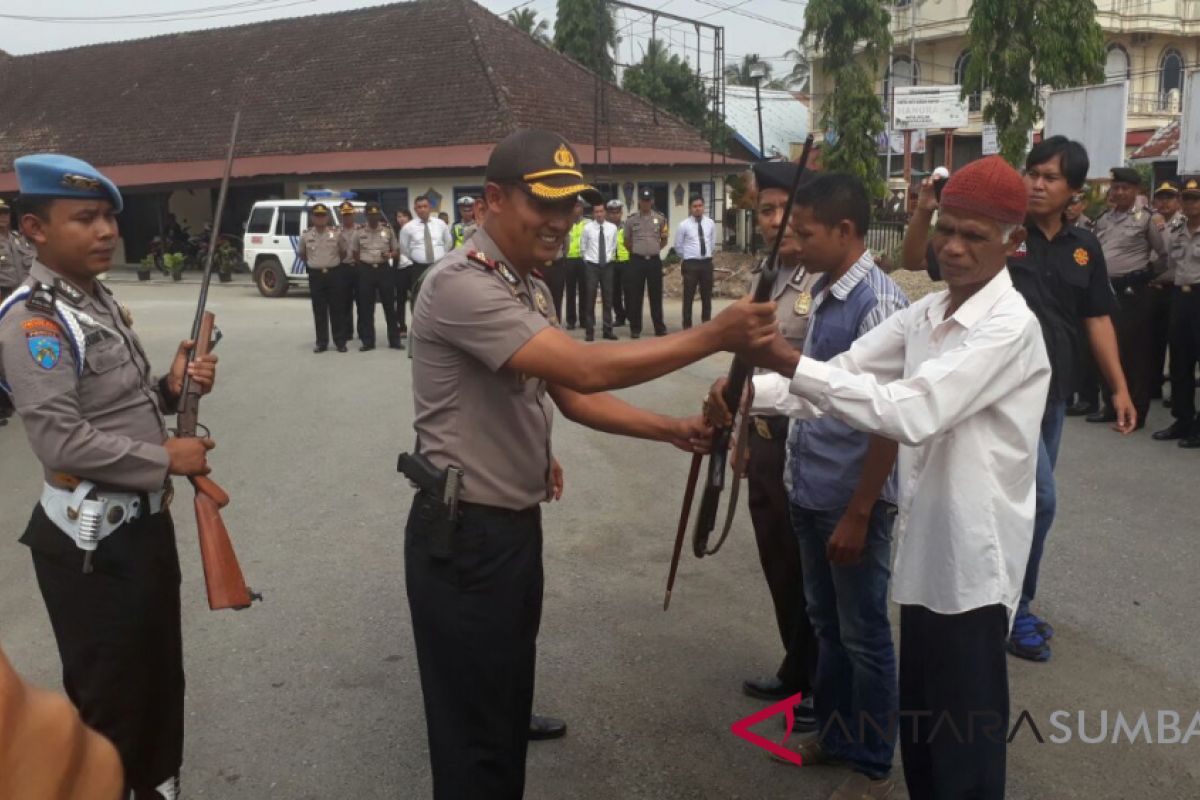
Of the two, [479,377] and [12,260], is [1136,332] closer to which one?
[479,377]

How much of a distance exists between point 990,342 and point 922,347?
0.30m

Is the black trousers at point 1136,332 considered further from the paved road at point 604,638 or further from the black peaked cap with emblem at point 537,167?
the black peaked cap with emblem at point 537,167

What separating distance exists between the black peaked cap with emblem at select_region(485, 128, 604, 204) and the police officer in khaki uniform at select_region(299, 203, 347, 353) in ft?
36.8

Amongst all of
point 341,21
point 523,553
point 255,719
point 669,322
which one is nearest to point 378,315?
point 669,322

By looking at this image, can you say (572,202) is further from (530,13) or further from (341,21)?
(530,13)

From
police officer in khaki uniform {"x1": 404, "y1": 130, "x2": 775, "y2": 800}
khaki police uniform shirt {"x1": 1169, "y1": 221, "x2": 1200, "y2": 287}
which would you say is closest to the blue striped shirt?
police officer in khaki uniform {"x1": 404, "y1": 130, "x2": 775, "y2": 800}

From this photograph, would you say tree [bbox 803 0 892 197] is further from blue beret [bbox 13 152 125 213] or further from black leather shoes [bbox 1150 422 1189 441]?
blue beret [bbox 13 152 125 213]

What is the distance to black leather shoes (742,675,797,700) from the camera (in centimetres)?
395

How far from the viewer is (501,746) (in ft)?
8.80

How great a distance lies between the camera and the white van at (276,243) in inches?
805

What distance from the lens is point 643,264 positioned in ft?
47.4

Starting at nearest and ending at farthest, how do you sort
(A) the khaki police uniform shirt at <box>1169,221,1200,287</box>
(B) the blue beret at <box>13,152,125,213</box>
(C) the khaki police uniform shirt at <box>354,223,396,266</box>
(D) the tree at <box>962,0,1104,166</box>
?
1. (B) the blue beret at <box>13,152,125,213</box>
2. (A) the khaki police uniform shirt at <box>1169,221,1200,287</box>
3. (C) the khaki police uniform shirt at <box>354,223,396,266</box>
4. (D) the tree at <box>962,0,1104,166</box>

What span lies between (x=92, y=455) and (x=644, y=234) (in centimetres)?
1231

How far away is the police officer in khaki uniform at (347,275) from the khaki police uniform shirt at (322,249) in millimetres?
77
